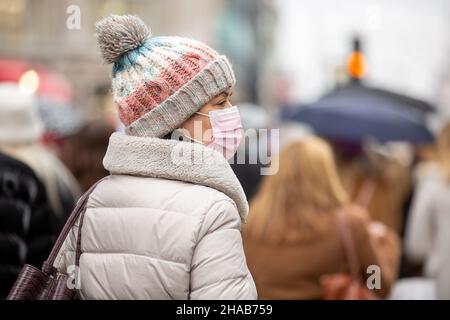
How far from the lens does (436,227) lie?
7.18m

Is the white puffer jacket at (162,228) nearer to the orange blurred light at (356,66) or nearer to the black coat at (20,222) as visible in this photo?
the black coat at (20,222)

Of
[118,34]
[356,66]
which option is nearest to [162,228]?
[118,34]

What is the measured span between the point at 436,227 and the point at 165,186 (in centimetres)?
428

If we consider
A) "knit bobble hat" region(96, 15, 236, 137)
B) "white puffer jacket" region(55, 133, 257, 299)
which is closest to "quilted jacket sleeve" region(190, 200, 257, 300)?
"white puffer jacket" region(55, 133, 257, 299)

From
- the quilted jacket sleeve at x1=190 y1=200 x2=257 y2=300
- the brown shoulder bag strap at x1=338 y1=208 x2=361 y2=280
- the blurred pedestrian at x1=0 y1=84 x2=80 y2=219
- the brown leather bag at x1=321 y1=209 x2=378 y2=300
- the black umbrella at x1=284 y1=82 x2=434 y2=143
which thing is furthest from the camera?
the black umbrella at x1=284 y1=82 x2=434 y2=143

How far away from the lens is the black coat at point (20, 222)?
541 centimetres

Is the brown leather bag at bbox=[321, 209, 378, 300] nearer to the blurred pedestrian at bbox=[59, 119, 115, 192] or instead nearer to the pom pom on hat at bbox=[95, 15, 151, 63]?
the pom pom on hat at bbox=[95, 15, 151, 63]

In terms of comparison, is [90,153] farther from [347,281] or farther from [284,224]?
[347,281]

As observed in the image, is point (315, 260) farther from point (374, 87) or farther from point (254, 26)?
point (254, 26)

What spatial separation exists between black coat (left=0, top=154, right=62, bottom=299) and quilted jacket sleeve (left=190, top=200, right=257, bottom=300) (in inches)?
92.3

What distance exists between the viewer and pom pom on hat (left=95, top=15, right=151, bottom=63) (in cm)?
341

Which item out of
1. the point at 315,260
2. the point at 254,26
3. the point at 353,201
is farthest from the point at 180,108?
the point at 254,26

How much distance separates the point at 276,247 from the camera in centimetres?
550

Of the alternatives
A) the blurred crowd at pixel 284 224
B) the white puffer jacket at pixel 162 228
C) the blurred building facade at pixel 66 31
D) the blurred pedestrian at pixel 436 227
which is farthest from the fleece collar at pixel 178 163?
the blurred building facade at pixel 66 31
